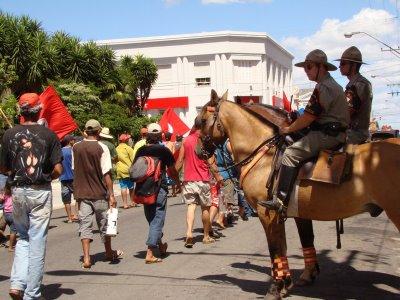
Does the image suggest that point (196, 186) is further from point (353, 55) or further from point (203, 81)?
point (203, 81)

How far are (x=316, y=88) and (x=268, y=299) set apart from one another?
2.33 meters

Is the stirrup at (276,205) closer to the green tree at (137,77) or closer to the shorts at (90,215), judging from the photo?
the shorts at (90,215)

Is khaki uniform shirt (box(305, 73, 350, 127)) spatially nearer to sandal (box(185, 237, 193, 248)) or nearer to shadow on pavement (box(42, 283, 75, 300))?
shadow on pavement (box(42, 283, 75, 300))

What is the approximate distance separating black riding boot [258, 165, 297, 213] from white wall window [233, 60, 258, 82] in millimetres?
56991

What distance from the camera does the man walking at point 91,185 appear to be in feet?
27.6

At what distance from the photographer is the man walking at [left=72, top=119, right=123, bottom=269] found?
8.41 metres

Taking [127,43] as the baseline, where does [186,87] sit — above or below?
below

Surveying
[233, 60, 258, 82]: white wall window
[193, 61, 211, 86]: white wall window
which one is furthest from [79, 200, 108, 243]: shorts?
[233, 60, 258, 82]: white wall window

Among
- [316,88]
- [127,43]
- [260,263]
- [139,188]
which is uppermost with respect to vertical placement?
[127,43]

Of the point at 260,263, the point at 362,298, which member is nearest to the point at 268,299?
the point at 362,298

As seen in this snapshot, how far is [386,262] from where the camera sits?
8.08m

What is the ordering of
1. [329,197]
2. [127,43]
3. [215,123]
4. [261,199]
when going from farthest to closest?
1. [127,43]
2. [215,123]
3. [261,199]
4. [329,197]

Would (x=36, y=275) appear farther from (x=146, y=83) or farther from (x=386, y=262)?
(x=146, y=83)

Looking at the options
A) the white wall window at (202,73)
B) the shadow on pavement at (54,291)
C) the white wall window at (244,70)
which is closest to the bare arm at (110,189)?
the shadow on pavement at (54,291)
